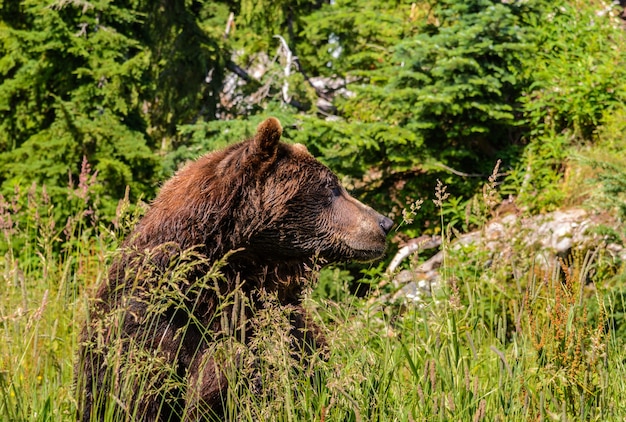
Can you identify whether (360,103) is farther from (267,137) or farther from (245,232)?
(245,232)

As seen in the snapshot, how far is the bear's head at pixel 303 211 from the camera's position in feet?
13.1

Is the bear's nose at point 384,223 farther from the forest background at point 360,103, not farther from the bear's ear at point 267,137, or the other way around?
the forest background at point 360,103

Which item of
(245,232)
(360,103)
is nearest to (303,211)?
(245,232)

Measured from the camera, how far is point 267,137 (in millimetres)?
3986

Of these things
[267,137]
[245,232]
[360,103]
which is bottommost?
[360,103]

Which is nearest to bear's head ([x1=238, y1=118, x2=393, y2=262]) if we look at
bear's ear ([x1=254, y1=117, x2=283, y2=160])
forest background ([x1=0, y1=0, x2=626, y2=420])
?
bear's ear ([x1=254, y1=117, x2=283, y2=160])

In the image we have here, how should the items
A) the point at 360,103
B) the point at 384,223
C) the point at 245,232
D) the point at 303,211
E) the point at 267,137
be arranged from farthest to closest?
the point at 360,103, the point at 384,223, the point at 303,211, the point at 267,137, the point at 245,232

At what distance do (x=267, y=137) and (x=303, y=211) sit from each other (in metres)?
0.42

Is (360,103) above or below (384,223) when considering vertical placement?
below

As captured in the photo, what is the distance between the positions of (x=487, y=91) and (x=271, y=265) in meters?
5.89

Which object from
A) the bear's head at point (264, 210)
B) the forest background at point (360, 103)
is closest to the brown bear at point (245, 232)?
the bear's head at point (264, 210)

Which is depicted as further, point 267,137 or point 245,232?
point 267,137

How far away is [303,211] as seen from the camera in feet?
13.6

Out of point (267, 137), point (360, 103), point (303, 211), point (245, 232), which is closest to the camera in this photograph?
point (245, 232)
